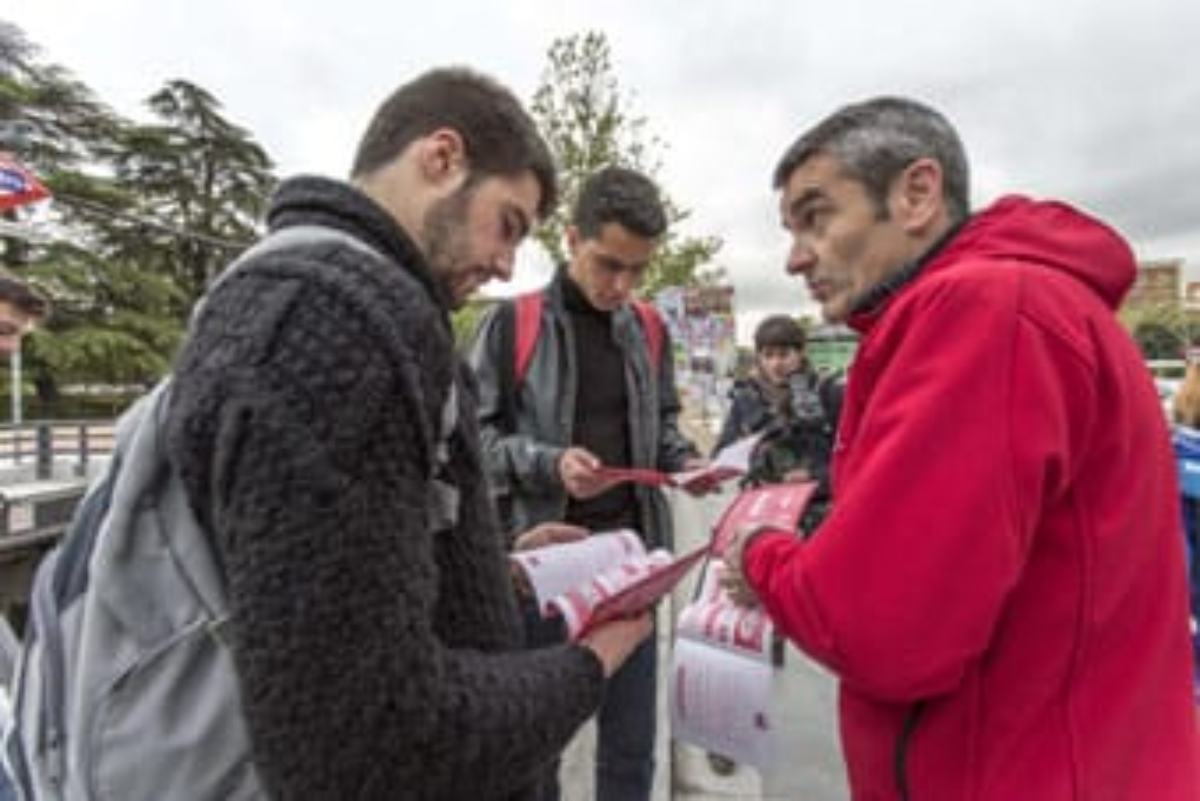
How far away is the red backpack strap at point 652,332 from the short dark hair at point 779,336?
2030 millimetres

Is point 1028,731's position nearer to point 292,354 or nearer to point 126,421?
point 292,354

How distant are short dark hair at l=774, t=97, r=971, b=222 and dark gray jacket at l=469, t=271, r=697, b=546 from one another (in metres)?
1.16

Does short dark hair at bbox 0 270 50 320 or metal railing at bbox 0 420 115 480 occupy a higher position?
short dark hair at bbox 0 270 50 320

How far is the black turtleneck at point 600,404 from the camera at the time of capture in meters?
2.60

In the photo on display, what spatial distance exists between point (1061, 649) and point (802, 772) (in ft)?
8.76

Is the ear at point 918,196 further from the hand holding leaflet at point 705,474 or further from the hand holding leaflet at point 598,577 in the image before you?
the hand holding leaflet at point 705,474

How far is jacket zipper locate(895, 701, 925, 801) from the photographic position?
120 cm

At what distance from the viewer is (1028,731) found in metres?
1.13

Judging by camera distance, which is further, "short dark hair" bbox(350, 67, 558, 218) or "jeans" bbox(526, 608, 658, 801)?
"jeans" bbox(526, 608, 658, 801)

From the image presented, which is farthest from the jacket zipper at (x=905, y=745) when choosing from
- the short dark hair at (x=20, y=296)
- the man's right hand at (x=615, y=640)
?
the short dark hair at (x=20, y=296)

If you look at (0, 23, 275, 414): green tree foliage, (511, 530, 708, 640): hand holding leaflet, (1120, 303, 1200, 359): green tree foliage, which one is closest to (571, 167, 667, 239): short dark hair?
(511, 530, 708, 640): hand holding leaflet

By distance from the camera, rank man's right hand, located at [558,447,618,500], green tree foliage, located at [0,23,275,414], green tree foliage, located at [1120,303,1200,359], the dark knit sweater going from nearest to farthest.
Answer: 1. the dark knit sweater
2. man's right hand, located at [558,447,618,500]
3. green tree foliage, located at [0,23,275,414]
4. green tree foliage, located at [1120,303,1200,359]

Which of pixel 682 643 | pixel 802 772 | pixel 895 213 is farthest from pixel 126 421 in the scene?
pixel 802 772

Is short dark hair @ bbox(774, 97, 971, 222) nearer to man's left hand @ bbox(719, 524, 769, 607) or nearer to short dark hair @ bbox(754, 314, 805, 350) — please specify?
man's left hand @ bbox(719, 524, 769, 607)
